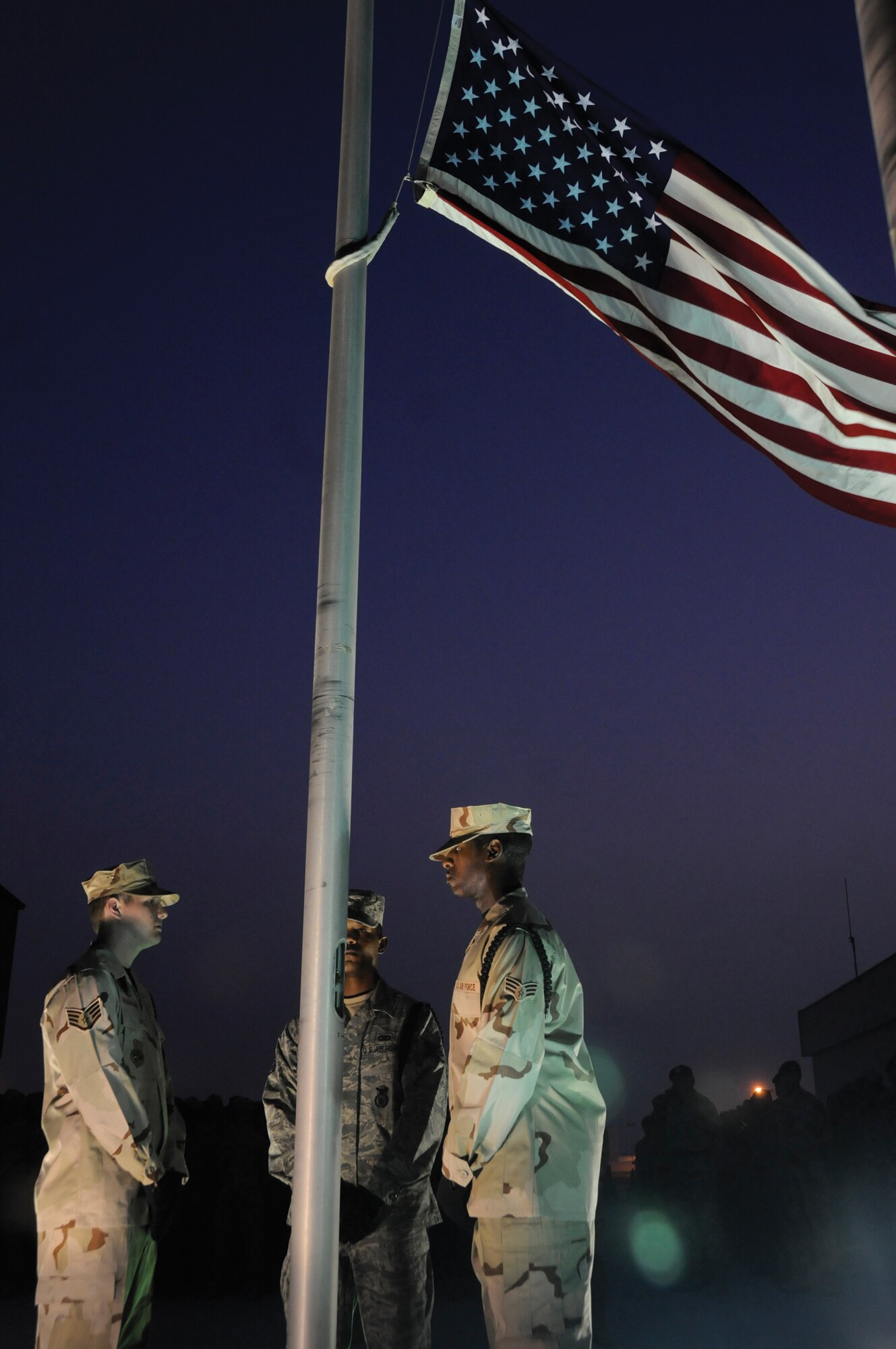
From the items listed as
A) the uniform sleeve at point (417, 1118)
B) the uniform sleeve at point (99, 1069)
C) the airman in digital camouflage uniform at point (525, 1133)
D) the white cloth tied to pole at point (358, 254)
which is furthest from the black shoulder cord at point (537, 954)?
the white cloth tied to pole at point (358, 254)

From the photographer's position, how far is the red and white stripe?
5.19 metres

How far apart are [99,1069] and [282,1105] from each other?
0.88 meters

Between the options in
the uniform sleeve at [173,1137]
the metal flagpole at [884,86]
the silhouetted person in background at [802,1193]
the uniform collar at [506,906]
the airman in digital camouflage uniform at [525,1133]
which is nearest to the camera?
the metal flagpole at [884,86]

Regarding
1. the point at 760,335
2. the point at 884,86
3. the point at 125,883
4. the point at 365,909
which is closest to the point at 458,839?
the point at 365,909

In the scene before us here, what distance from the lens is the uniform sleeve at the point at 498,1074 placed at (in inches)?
165

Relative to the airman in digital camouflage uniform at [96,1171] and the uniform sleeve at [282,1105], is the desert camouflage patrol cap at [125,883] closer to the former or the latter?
the airman in digital camouflage uniform at [96,1171]

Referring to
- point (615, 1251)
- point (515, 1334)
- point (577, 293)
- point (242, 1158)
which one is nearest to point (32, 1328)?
point (242, 1158)

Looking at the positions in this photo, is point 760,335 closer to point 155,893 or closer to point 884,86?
point 884,86

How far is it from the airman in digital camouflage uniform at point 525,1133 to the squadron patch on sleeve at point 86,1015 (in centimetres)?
154

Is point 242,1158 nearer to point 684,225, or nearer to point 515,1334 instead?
point 515,1334

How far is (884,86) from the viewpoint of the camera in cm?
207

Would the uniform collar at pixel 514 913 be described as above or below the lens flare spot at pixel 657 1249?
above

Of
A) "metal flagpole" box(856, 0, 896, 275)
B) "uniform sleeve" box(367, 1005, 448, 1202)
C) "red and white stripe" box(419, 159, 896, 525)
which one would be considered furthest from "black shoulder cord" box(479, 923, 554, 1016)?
"metal flagpole" box(856, 0, 896, 275)

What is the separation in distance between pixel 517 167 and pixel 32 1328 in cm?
838
